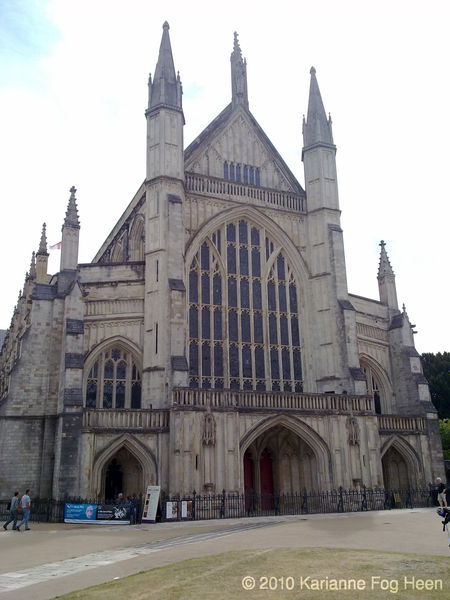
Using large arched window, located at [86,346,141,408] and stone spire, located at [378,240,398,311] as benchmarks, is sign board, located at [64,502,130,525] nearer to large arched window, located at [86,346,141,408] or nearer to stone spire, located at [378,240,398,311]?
large arched window, located at [86,346,141,408]

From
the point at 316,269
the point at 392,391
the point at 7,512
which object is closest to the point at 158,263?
the point at 316,269

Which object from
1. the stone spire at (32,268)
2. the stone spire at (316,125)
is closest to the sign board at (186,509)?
the stone spire at (32,268)

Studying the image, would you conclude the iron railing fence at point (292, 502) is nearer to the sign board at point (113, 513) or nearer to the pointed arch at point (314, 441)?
the pointed arch at point (314, 441)

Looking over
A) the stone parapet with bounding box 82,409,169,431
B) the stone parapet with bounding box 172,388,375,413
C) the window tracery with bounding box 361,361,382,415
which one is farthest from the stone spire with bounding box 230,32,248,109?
the stone parapet with bounding box 82,409,169,431

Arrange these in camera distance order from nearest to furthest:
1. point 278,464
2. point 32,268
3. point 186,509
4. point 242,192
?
1. point 186,509
2. point 278,464
3. point 242,192
4. point 32,268

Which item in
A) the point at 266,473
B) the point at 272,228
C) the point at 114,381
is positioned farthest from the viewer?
the point at 272,228

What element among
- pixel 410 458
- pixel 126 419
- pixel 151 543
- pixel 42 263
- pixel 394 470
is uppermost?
pixel 42 263

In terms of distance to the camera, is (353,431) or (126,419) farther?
(353,431)

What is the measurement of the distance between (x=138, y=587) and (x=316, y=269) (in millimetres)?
26103

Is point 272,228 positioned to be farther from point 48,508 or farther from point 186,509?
point 48,508

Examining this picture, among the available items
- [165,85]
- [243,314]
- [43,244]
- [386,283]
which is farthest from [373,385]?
[43,244]

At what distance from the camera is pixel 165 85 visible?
32.6 metres

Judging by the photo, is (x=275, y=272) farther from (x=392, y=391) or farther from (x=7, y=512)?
(x=7, y=512)

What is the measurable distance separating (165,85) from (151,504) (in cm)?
2128
